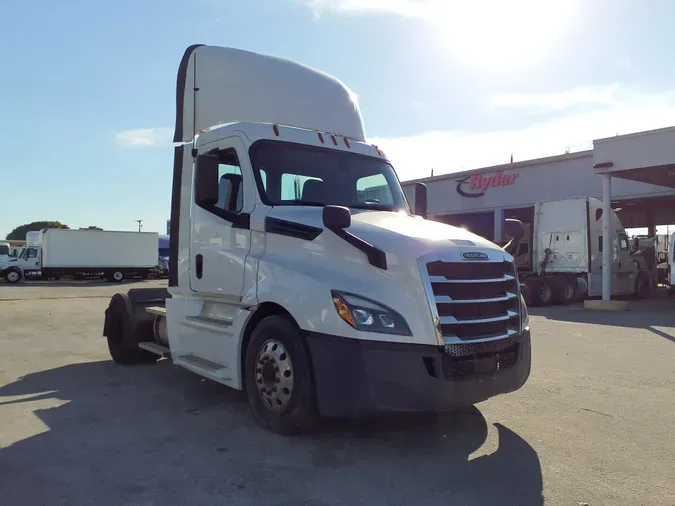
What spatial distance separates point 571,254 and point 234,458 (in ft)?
58.4

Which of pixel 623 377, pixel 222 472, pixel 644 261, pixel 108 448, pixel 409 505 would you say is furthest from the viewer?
pixel 644 261

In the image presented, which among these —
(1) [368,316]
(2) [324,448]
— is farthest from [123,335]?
(1) [368,316]

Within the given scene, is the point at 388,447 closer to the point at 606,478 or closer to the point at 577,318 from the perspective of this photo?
the point at 606,478

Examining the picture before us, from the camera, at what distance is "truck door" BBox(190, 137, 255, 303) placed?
5094mm

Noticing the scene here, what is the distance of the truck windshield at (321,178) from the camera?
512 centimetres

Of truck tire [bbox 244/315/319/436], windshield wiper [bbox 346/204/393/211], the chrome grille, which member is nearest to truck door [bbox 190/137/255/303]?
truck tire [bbox 244/315/319/436]

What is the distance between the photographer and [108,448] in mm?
4277

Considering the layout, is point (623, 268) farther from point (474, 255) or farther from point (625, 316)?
point (474, 255)

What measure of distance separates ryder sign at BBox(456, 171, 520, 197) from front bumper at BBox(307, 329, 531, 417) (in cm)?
2743

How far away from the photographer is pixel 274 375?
14.8 feet

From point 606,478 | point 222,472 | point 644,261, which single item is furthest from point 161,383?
point 644,261

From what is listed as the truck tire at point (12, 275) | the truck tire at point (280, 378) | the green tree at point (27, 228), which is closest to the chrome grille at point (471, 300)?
the truck tire at point (280, 378)

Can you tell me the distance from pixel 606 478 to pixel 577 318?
1165cm

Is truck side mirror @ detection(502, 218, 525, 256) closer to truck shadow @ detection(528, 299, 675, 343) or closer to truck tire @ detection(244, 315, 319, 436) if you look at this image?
truck tire @ detection(244, 315, 319, 436)
